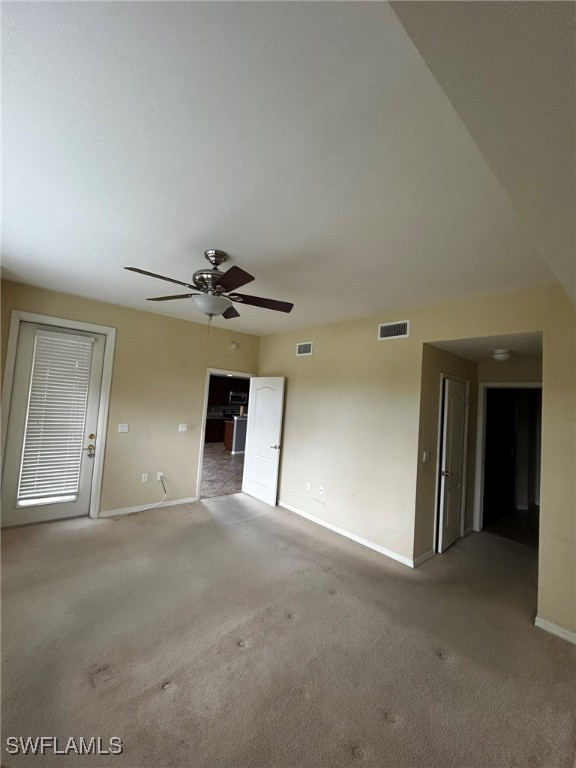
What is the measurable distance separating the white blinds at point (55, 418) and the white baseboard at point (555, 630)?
188 inches

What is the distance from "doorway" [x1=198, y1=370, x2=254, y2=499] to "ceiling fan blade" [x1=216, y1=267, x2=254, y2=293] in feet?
8.84

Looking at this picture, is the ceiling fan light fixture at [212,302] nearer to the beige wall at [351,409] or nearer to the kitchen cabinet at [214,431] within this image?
the beige wall at [351,409]

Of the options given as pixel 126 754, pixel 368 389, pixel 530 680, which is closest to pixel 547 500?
pixel 530 680

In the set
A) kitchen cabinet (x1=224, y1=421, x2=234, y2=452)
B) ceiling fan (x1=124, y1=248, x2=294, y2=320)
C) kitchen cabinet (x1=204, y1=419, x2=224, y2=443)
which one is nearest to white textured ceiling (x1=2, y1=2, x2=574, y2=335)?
ceiling fan (x1=124, y1=248, x2=294, y2=320)

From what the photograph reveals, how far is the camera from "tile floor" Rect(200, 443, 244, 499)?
530cm

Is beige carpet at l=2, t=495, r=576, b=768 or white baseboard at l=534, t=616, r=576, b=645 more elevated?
white baseboard at l=534, t=616, r=576, b=645

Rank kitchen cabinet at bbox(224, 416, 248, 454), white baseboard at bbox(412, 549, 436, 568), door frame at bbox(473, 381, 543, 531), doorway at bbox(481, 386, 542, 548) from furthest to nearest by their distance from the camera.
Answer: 1. kitchen cabinet at bbox(224, 416, 248, 454)
2. doorway at bbox(481, 386, 542, 548)
3. door frame at bbox(473, 381, 543, 531)
4. white baseboard at bbox(412, 549, 436, 568)

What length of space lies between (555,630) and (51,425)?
5.12m

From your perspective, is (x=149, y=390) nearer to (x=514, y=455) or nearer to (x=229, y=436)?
(x=229, y=436)

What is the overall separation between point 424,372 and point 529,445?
381 cm

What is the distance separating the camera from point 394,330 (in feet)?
11.6

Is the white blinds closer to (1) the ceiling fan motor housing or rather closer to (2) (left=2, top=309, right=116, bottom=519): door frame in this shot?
(2) (left=2, top=309, right=116, bottom=519): door frame

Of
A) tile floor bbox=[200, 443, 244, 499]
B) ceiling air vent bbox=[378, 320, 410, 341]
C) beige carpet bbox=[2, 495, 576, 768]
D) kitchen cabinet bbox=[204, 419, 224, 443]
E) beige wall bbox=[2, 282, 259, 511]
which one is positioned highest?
ceiling air vent bbox=[378, 320, 410, 341]

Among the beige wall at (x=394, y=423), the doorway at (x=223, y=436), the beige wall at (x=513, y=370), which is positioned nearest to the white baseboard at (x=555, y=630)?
the beige wall at (x=394, y=423)
